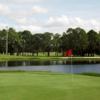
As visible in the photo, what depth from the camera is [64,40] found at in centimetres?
11325

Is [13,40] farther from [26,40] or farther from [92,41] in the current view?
[92,41]

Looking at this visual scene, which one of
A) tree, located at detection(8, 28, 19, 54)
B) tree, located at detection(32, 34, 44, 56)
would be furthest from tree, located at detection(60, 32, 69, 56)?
tree, located at detection(8, 28, 19, 54)

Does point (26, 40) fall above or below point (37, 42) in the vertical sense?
above

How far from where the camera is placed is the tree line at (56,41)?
109m

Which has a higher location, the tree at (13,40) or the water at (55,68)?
the tree at (13,40)

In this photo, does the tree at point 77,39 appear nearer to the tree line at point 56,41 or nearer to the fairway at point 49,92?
the tree line at point 56,41

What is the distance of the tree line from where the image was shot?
10931 cm

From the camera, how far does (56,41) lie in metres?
117

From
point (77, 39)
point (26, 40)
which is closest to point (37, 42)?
point (26, 40)

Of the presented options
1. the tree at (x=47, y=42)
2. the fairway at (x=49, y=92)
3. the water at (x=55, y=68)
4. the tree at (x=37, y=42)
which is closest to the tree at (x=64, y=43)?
the tree at (x=47, y=42)

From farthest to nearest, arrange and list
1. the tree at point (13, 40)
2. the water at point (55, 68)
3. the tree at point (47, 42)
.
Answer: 1. the tree at point (47, 42)
2. the tree at point (13, 40)
3. the water at point (55, 68)

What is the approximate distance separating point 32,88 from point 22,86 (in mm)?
665

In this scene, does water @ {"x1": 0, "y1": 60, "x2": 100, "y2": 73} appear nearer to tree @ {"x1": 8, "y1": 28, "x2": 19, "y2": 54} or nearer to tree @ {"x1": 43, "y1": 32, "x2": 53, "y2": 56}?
tree @ {"x1": 8, "y1": 28, "x2": 19, "y2": 54}

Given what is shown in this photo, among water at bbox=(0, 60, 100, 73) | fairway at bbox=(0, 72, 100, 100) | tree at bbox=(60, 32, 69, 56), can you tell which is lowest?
water at bbox=(0, 60, 100, 73)
